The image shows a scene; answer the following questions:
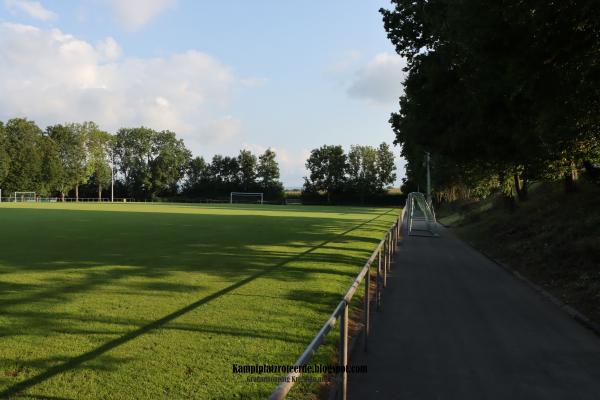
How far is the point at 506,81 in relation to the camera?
27.0 feet

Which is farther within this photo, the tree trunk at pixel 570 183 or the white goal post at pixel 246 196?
the white goal post at pixel 246 196

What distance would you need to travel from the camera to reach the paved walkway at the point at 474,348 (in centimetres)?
434

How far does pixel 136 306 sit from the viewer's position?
694cm

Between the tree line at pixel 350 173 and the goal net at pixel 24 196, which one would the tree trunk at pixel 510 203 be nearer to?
the tree line at pixel 350 173

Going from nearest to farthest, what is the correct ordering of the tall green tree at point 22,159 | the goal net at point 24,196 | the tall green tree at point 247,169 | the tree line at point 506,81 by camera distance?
1. the tree line at point 506,81
2. the goal net at point 24,196
3. the tall green tree at point 22,159
4. the tall green tree at point 247,169

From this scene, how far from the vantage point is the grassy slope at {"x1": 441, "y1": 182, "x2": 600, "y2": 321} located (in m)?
8.70

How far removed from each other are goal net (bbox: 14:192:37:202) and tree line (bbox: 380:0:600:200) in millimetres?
84218

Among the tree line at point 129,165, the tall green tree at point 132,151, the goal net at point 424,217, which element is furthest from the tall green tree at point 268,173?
the goal net at point 424,217

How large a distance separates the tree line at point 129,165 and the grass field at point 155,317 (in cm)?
8621

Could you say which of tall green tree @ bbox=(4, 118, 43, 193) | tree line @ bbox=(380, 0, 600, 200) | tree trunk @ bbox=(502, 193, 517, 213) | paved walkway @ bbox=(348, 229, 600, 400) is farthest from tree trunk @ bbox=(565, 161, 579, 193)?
tall green tree @ bbox=(4, 118, 43, 193)

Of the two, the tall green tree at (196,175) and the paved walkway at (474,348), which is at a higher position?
the tall green tree at (196,175)

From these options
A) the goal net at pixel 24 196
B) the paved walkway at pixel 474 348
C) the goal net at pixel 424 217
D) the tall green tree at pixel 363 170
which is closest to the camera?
the paved walkway at pixel 474 348

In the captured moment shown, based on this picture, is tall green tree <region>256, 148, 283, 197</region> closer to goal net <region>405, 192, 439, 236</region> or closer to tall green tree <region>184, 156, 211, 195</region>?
tall green tree <region>184, 156, 211, 195</region>

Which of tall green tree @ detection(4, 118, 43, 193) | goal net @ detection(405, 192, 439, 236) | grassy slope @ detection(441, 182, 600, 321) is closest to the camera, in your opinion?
grassy slope @ detection(441, 182, 600, 321)
